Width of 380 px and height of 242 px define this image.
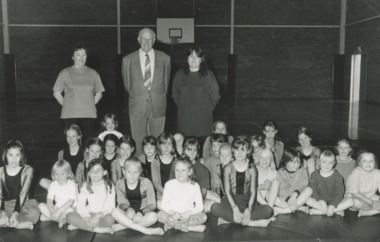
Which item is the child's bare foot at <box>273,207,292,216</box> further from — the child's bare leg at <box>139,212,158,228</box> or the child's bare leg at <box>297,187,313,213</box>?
the child's bare leg at <box>139,212,158,228</box>

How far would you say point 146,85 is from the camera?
5266mm

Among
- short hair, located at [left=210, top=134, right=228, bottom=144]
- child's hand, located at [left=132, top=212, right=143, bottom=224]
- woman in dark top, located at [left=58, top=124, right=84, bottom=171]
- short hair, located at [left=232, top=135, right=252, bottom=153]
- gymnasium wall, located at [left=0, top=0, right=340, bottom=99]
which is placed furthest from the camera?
gymnasium wall, located at [left=0, top=0, right=340, bottom=99]

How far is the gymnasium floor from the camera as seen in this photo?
3.75 m

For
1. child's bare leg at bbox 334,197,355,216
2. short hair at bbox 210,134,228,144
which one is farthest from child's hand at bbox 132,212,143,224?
child's bare leg at bbox 334,197,355,216

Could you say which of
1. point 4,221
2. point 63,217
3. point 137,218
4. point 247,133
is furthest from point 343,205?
point 247,133

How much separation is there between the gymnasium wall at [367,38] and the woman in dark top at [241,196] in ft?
44.7

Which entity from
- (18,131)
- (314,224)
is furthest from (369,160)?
(18,131)

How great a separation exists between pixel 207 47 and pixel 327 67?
5108 millimetres

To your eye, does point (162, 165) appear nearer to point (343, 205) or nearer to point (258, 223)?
point (258, 223)

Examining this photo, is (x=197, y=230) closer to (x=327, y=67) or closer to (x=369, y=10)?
(x=369, y=10)

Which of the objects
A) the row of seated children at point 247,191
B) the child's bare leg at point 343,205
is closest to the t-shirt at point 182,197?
the row of seated children at point 247,191

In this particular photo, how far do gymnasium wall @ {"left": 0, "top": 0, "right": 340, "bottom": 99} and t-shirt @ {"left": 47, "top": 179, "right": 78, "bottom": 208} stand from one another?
1479 centimetres

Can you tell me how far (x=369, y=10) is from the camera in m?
16.5

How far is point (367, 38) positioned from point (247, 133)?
10422mm
